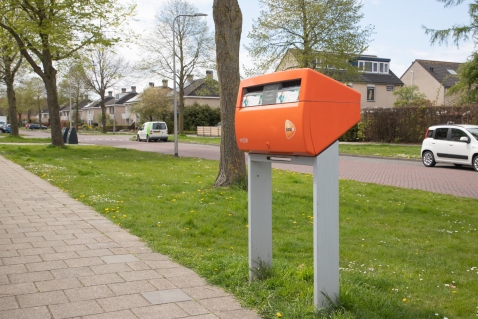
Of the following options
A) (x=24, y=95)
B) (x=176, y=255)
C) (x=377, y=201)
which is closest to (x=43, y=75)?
(x=377, y=201)

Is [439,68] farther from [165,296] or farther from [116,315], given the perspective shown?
[116,315]

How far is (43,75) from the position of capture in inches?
1016

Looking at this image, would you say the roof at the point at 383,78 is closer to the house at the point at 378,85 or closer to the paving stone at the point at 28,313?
the house at the point at 378,85

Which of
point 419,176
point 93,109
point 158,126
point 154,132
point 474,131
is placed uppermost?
point 93,109

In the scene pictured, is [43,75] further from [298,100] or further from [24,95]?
[24,95]

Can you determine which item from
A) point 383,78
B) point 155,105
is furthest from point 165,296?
point 155,105

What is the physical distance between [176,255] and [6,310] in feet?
6.34

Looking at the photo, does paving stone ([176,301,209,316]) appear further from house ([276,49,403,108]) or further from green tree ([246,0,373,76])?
house ([276,49,403,108])

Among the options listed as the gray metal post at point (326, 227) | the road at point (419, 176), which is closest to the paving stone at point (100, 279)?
the gray metal post at point (326, 227)

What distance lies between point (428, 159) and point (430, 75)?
45.3m

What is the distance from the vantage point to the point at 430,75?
202 feet

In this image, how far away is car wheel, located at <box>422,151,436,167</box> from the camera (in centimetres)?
1988

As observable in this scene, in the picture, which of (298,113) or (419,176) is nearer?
(298,113)

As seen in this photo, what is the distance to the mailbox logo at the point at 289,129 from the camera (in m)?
3.61
